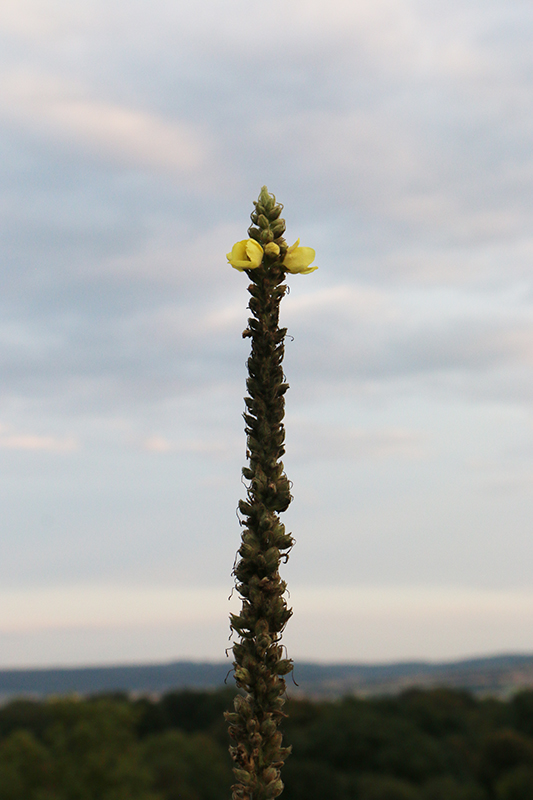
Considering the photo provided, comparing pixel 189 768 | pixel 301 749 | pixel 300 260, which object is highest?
pixel 300 260

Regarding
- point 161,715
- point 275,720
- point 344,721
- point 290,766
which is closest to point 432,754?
point 344,721

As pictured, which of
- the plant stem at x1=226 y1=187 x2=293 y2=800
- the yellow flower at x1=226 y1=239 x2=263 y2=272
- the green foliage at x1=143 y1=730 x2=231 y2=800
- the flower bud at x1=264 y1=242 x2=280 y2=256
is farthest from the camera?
the green foliage at x1=143 y1=730 x2=231 y2=800

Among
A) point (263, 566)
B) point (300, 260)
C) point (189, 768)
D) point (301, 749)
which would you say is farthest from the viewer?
point (301, 749)

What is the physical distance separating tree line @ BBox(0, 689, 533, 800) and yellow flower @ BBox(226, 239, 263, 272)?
277 feet

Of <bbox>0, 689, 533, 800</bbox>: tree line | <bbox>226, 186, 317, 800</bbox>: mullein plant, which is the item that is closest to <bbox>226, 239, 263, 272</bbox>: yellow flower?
<bbox>226, 186, 317, 800</bbox>: mullein plant

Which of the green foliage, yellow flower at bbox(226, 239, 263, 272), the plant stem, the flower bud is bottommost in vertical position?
the green foliage

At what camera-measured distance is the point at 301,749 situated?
12394 centimetres

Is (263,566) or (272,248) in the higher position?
(272,248)

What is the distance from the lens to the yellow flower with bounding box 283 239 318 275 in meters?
8.36

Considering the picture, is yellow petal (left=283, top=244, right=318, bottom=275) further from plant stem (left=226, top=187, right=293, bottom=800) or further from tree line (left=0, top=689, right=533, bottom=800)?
tree line (left=0, top=689, right=533, bottom=800)

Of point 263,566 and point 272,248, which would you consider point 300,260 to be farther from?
point 263,566

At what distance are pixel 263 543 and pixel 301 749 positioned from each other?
408 feet

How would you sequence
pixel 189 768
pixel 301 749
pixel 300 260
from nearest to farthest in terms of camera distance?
pixel 300 260 → pixel 189 768 → pixel 301 749

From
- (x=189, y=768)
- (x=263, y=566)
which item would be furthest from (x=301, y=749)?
(x=263, y=566)
